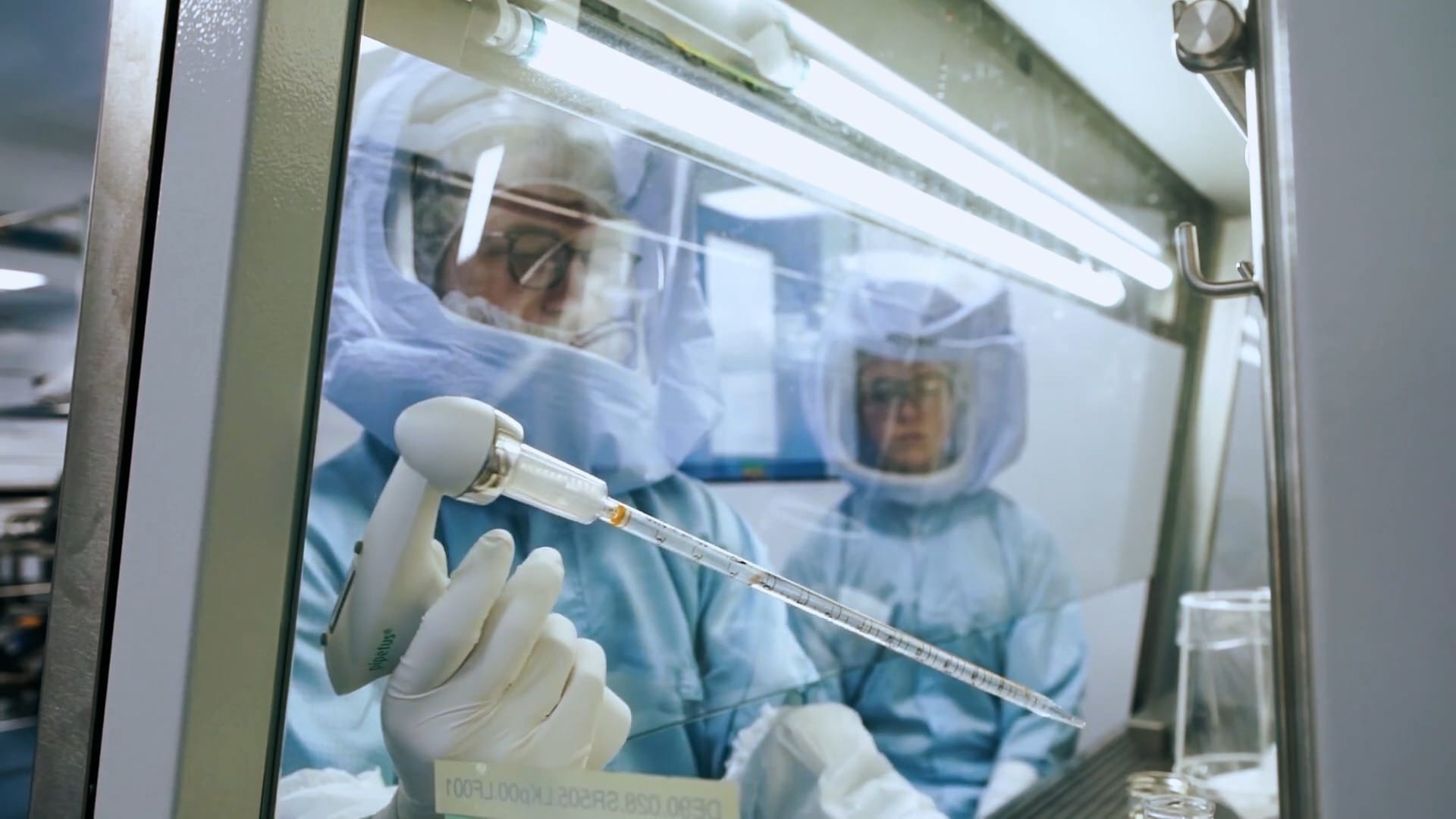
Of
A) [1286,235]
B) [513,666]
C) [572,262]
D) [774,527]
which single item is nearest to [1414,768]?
[1286,235]

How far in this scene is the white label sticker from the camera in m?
0.63

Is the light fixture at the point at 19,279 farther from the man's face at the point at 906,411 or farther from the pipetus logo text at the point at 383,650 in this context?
the man's face at the point at 906,411

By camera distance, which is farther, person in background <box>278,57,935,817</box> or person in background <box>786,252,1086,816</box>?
person in background <box>786,252,1086,816</box>

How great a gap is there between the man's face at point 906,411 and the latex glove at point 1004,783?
1.71 feet

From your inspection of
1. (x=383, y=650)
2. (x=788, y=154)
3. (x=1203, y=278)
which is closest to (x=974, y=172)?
(x=788, y=154)

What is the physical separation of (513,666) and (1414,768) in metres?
0.55

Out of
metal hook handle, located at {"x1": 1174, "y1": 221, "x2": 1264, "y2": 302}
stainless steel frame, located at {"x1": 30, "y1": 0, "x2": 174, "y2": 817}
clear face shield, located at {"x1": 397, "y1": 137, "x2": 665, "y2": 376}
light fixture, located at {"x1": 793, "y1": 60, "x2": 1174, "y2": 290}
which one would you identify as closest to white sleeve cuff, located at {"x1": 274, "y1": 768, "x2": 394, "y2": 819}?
stainless steel frame, located at {"x1": 30, "y1": 0, "x2": 174, "y2": 817}

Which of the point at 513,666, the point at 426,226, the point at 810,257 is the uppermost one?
the point at 810,257

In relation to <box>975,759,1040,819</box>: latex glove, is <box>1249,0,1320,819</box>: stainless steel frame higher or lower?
higher

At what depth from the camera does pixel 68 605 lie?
2.32ft

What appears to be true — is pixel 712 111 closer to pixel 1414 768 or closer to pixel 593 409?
pixel 593 409

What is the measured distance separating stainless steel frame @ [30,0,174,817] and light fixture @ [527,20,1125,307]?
0.30 m

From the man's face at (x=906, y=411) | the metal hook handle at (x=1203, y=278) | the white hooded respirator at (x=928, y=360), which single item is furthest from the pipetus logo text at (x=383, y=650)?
the man's face at (x=906, y=411)

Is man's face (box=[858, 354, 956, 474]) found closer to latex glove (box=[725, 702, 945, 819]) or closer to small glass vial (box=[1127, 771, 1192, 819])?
latex glove (box=[725, 702, 945, 819])
